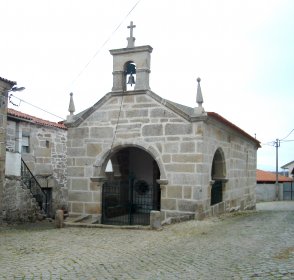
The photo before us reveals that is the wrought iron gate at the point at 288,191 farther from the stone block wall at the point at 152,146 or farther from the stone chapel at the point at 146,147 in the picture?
the stone block wall at the point at 152,146

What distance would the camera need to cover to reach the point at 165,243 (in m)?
7.50

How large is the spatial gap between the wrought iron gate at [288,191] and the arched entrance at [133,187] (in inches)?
920

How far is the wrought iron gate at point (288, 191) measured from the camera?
1332 inches

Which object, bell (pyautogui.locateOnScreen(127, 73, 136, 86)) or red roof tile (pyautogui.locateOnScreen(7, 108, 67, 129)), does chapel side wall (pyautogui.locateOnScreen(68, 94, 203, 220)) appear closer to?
bell (pyautogui.locateOnScreen(127, 73, 136, 86))

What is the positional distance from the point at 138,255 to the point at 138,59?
6.31 metres

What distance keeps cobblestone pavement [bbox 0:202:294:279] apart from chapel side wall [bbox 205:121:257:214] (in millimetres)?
2572

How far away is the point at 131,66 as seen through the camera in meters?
11.6

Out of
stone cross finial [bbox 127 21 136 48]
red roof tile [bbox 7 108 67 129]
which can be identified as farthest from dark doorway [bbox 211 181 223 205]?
red roof tile [bbox 7 108 67 129]

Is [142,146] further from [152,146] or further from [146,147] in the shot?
[152,146]

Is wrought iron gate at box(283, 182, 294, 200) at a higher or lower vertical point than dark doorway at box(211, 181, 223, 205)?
lower

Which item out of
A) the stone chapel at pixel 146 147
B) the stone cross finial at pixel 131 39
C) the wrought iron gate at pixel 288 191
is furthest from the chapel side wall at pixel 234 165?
the wrought iron gate at pixel 288 191

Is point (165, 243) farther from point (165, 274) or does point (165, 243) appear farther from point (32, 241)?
point (32, 241)

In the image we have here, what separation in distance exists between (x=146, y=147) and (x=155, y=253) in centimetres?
452

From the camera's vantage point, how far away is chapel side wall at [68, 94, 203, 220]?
10.3m
